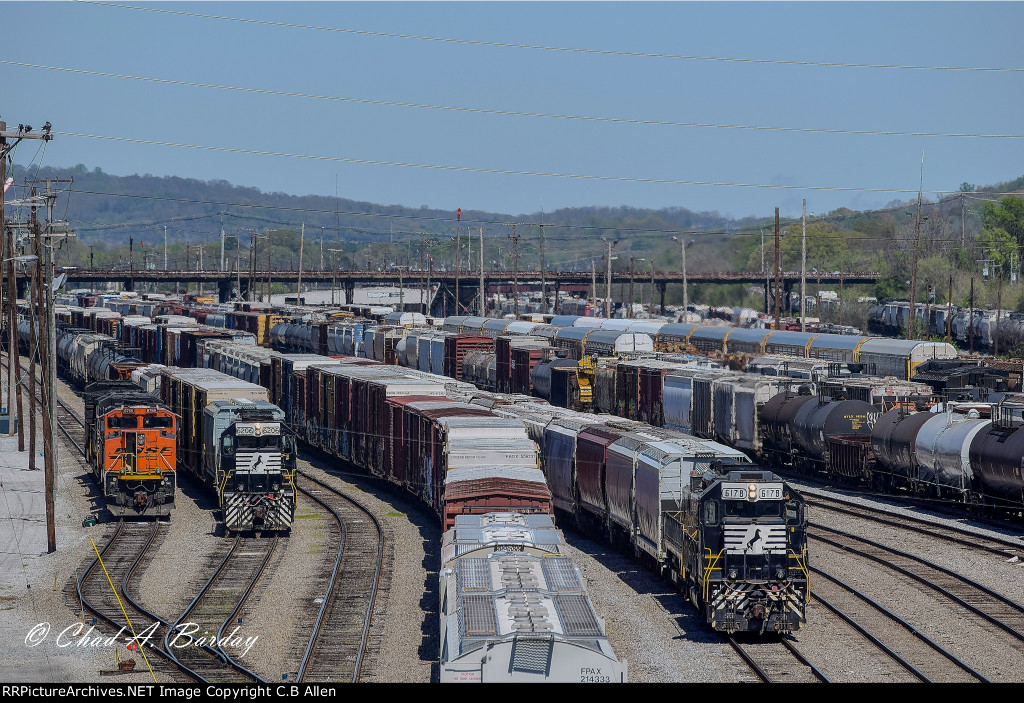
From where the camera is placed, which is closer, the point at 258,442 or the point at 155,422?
the point at 258,442

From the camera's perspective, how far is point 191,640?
23.1 m

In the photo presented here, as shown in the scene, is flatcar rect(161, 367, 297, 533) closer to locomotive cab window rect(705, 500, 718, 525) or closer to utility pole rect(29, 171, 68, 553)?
utility pole rect(29, 171, 68, 553)

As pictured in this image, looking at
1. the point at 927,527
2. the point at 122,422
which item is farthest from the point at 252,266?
the point at 927,527

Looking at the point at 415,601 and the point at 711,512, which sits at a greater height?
the point at 711,512

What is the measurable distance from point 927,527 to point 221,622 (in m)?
21.1

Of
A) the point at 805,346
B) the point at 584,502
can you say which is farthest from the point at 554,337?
the point at 584,502

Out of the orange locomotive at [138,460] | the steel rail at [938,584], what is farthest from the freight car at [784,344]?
the orange locomotive at [138,460]

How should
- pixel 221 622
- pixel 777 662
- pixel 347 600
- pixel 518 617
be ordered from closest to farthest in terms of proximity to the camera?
pixel 518 617
pixel 777 662
pixel 221 622
pixel 347 600

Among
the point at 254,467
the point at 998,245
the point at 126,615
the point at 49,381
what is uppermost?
the point at 998,245

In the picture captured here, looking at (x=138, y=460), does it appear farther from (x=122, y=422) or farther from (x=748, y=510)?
(x=748, y=510)

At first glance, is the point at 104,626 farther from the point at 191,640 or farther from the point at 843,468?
the point at 843,468

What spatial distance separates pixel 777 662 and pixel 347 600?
32.2 feet

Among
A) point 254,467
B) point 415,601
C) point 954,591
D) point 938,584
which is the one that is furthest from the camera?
point 254,467

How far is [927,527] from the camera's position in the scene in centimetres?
3522
